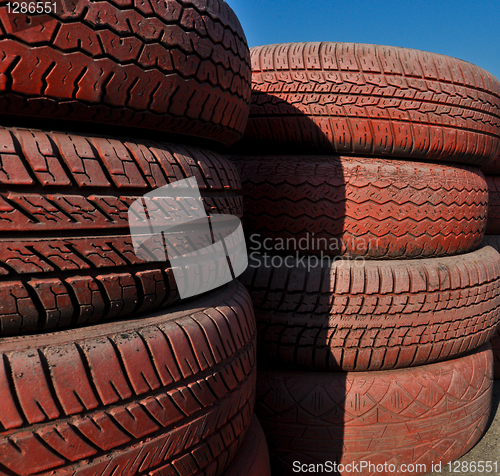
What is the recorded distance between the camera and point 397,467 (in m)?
1.39

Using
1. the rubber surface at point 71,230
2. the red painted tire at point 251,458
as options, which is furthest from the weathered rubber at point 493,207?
the rubber surface at point 71,230

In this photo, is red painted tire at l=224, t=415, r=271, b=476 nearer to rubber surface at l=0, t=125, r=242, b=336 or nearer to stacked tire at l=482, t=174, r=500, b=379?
rubber surface at l=0, t=125, r=242, b=336

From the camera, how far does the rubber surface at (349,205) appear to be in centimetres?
136

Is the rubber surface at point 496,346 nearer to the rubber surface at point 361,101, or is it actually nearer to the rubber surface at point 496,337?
the rubber surface at point 496,337

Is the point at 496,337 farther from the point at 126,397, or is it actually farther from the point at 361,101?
the point at 126,397

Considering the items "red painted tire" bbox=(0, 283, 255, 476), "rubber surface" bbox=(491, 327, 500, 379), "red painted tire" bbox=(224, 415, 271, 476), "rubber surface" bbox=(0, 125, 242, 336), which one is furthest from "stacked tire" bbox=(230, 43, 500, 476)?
"rubber surface" bbox=(491, 327, 500, 379)

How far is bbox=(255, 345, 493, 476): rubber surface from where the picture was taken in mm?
1347

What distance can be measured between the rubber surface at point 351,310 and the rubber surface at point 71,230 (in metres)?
0.68

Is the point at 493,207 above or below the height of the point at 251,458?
above

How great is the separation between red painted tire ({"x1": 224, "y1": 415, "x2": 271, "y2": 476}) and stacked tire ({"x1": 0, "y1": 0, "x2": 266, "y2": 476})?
85 mm

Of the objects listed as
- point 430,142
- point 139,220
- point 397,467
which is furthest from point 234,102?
point 397,467

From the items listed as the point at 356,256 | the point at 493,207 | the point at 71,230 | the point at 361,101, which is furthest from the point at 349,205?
the point at 493,207

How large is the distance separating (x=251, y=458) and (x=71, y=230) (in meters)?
0.72

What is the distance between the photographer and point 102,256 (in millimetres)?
664
